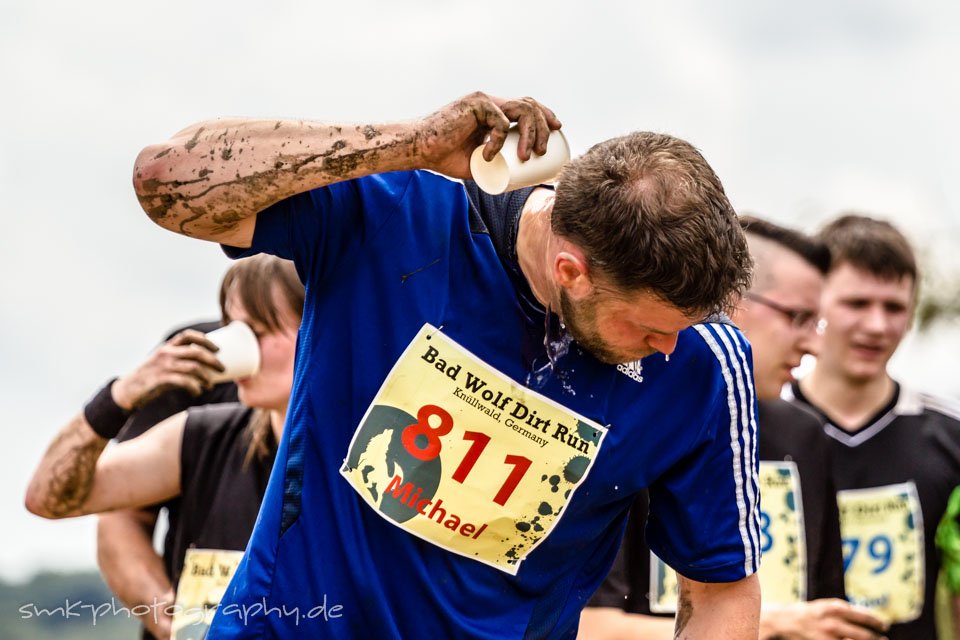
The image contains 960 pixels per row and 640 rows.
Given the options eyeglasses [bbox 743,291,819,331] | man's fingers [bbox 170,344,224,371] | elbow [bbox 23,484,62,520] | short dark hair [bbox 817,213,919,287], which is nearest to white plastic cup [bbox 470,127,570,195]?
man's fingers [bbox 170,344,224,371]

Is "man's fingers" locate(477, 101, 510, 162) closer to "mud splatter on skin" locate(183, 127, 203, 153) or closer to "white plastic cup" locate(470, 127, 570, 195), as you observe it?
"white plastic cup" locate(470, 127, 570, 195)

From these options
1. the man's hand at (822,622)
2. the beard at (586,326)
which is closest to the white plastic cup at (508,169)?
the beard at (586,326)

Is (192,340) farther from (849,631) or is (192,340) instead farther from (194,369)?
(849,631)

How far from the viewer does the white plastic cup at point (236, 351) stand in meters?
4.21

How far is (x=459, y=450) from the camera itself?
2963 millimetres

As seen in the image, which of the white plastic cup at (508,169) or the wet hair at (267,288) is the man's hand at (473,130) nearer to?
the white plastic cup at (508,169)

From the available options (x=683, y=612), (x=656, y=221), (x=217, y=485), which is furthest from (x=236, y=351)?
(x=656, y=221)

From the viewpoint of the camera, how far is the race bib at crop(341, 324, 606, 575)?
293cm

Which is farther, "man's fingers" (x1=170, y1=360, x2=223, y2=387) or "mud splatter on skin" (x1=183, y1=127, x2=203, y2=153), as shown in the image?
"man's fingers" (x1=170, y1=360, x2=223, y2=387)

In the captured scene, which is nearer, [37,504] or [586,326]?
[586,326]

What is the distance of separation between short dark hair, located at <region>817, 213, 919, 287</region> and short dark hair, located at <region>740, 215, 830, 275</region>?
1.81ft

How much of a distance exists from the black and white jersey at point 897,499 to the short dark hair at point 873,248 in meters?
0.64

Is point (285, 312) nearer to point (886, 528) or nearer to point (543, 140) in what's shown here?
point (543, 140)

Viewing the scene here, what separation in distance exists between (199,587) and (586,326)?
2078 mm
